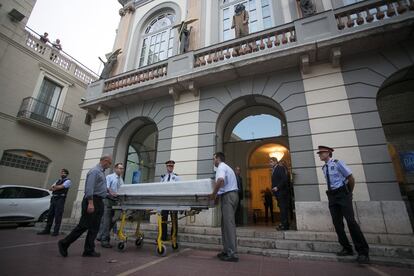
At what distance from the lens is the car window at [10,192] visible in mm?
8320

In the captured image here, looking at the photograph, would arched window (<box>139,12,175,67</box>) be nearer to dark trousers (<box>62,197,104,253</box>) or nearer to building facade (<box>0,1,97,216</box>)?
building facade (<box>0,1,97,216</box>)

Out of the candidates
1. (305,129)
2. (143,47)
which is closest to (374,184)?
(305,129)

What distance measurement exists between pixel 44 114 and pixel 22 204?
709 cm

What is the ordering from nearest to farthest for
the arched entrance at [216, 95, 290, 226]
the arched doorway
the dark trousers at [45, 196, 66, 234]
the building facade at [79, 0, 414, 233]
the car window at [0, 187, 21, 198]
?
the building facade at [79, 0, 414, 233] → the arched doorway → the dark trousers at [45, 196, 66, 234] → the arched entrance at [216, 95, 290, 226] → the car window at [0, 187, 21, 198]

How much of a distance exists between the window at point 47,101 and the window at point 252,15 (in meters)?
11.6

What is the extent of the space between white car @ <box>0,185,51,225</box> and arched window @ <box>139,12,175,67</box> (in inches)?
290

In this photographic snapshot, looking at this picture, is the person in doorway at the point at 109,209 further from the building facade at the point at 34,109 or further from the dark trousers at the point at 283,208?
the building facade at the point at 34,109

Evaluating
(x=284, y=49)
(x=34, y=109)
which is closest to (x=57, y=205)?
(x=284, y=49)

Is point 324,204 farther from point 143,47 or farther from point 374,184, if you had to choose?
point 143,47

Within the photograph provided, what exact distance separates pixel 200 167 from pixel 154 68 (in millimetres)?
4767

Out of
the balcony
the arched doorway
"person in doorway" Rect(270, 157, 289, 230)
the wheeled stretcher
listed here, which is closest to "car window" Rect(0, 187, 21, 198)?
the balcony

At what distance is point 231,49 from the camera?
8.16 metres

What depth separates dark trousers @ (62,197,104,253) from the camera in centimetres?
387

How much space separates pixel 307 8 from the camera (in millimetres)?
7609
